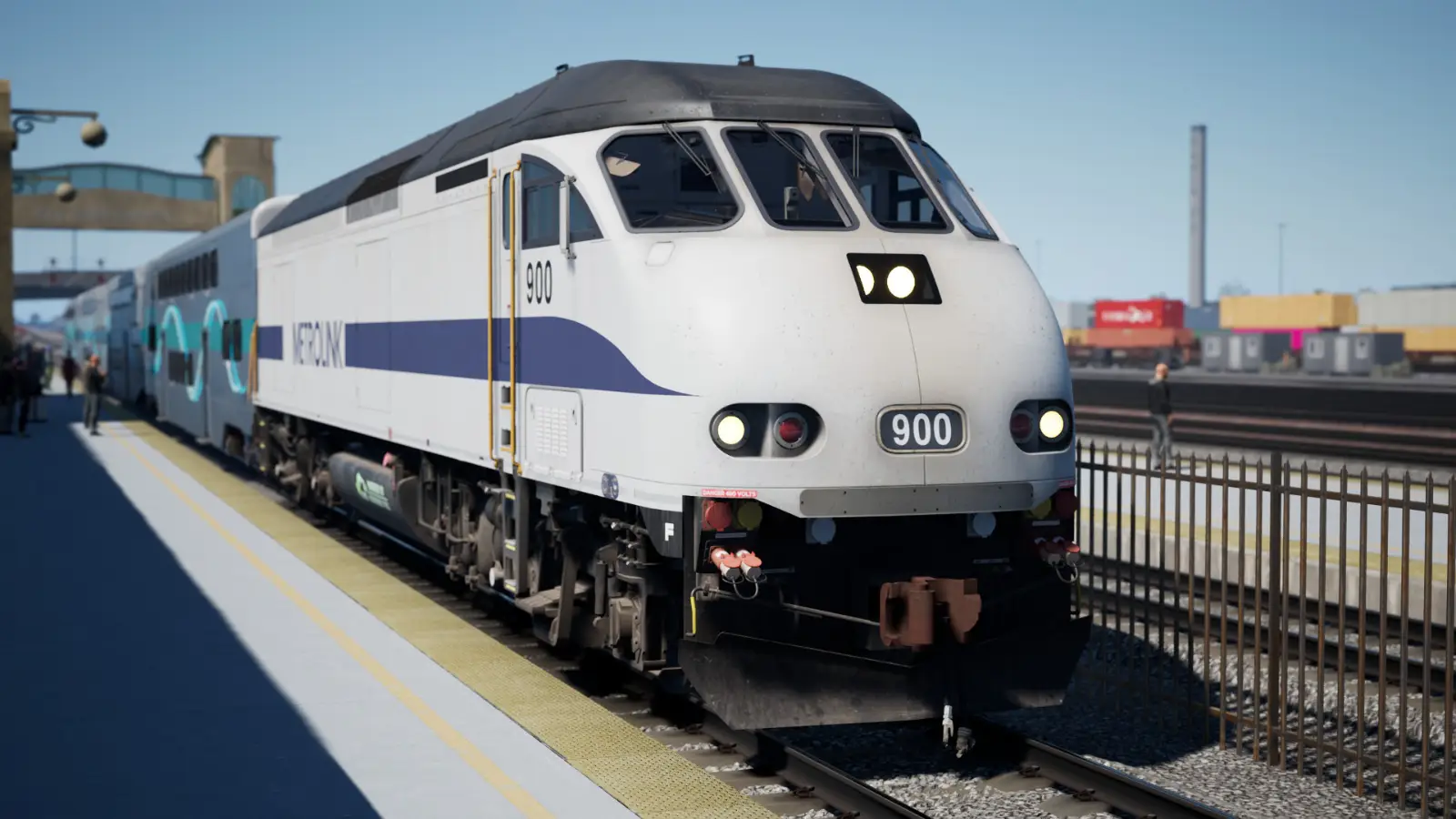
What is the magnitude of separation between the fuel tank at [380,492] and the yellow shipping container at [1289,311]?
7131 cm

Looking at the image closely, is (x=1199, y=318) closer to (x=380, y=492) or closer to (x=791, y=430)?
(x=380, y=492)

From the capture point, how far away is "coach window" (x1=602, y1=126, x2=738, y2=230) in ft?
26.1

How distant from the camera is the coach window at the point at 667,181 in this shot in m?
7.97

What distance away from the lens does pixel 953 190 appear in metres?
8.59

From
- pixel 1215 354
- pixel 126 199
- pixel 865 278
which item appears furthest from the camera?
pixel 1215 354

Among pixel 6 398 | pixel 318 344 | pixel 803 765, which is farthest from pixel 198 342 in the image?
pixel 803 765

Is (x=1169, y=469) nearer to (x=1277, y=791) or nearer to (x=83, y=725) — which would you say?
(x=1277, y=791)

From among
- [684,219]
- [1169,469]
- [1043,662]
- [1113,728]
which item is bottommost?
[1113,728]

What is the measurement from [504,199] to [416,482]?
373 centimetres

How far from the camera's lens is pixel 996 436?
755cm

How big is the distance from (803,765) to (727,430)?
1809mm

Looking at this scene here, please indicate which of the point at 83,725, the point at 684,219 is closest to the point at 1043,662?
the point at 684,219

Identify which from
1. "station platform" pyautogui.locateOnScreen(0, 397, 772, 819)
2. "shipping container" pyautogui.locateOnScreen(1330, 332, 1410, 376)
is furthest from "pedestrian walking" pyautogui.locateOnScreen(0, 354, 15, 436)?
"shipping container" pyautogui.locateOnScreen(1330, 332, 1410, 376)

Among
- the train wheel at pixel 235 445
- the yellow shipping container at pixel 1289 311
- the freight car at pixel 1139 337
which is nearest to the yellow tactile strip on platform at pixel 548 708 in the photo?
the train wheel at pixel 235 445
